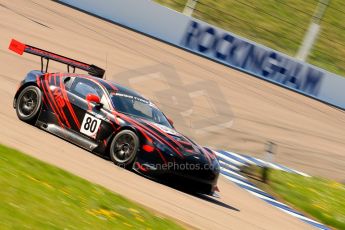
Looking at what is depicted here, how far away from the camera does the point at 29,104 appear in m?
13.8

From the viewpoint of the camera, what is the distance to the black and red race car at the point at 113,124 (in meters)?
12.2

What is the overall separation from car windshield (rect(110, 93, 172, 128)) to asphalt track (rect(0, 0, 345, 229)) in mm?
921

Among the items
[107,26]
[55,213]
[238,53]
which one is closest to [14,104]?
[55,213]

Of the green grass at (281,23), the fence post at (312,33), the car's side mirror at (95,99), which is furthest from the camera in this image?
the green grass at (281,23)

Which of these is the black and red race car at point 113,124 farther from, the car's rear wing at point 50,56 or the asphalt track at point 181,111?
the asphalt track at point 181,111

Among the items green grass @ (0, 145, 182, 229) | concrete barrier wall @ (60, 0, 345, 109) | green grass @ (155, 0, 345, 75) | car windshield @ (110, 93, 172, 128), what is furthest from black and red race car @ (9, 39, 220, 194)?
green grass @ (155, 0, 345, 75)

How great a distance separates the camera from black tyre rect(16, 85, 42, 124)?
13617 mm

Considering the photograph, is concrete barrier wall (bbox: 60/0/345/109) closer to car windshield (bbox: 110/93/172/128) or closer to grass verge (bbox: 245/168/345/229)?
grass verge (bbox: 245/168/345/229)

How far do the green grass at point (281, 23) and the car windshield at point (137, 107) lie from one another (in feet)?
58.7

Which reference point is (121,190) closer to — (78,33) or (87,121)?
(87,121)

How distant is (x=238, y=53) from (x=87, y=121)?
16.2 m

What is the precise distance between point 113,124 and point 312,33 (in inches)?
734

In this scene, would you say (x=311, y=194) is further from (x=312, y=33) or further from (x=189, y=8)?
(x=312, y=33)

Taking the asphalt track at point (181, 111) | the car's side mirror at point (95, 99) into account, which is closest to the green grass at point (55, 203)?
the asphalt track at point (181, 111)
